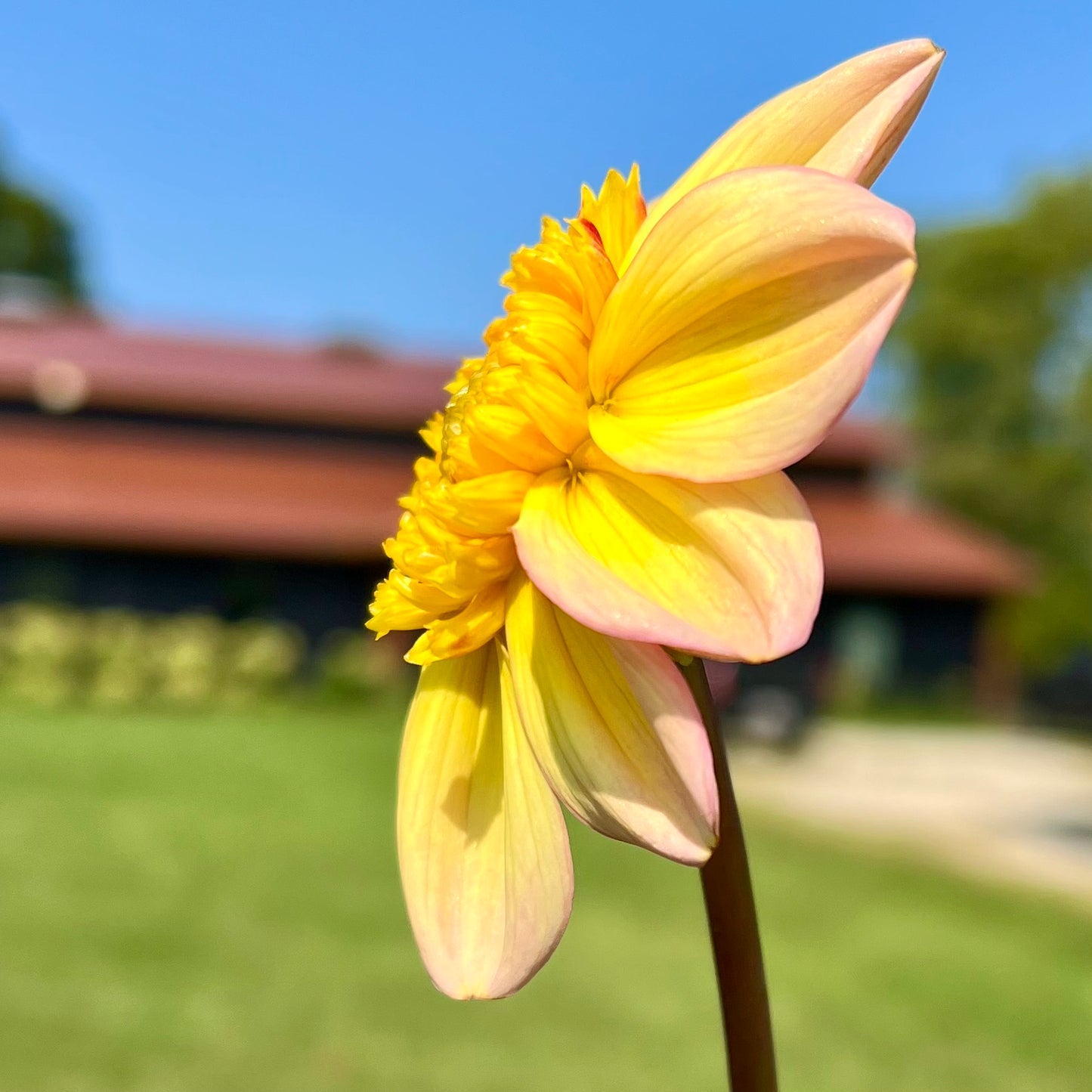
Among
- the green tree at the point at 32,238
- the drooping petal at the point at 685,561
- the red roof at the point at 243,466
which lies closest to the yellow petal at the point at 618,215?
the drooping petal at the point at 685,561

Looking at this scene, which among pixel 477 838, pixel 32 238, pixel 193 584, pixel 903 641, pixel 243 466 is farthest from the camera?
pixel 32 238

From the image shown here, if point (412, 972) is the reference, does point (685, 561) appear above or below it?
above

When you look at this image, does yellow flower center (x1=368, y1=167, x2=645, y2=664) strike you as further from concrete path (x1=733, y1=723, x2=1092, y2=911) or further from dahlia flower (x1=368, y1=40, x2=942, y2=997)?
concrete path (x1=733, y1=723, x2=1092, y2=911)

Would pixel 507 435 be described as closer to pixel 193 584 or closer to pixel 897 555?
pixel 193 584

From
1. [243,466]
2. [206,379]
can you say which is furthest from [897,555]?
[206,379]

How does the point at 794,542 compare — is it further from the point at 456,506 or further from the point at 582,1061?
the point at 582,1061

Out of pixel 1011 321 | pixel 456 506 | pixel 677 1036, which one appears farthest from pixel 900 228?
pixel 1011 321
